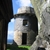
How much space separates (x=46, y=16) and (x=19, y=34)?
22421mm

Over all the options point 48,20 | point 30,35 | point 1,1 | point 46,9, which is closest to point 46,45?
point 48,20

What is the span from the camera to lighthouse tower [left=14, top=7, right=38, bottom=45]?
2655cm

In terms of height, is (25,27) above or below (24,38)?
above

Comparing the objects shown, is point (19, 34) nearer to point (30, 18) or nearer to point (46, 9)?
point (30, 18)

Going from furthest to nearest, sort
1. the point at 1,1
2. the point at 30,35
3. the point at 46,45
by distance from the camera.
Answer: the point at 30,35 < the point at 1,1 < the point at 46,45

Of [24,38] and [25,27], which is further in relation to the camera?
[24,38]

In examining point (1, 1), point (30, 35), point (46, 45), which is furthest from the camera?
point (30, 35)

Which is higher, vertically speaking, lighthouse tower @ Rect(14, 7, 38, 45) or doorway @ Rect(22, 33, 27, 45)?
lighthouse tower @ Rect(14, 7, 38, 45)

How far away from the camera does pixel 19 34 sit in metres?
26.8

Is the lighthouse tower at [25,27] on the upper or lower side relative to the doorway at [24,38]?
upper

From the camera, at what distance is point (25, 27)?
2709 centimetres

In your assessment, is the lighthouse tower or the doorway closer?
the lighthouse tower

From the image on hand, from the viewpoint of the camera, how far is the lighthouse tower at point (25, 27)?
87.1 feet

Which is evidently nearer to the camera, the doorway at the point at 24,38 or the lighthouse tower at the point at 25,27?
the lighthouse tower at the point at 25,27
